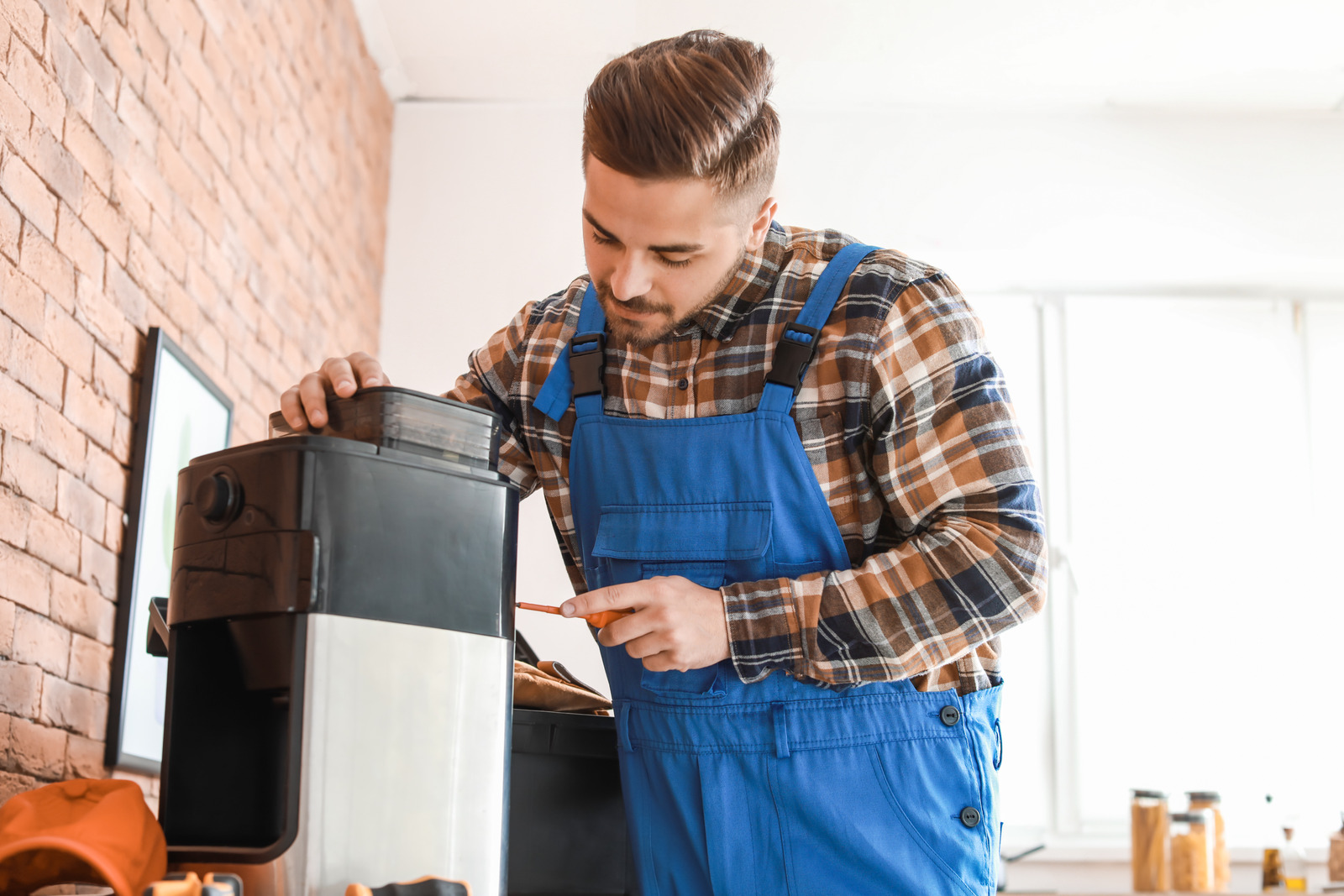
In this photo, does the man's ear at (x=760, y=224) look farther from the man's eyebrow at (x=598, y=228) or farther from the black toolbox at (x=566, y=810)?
the black toolbox at (x=566, y=810)

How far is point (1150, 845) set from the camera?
3123 millimetres

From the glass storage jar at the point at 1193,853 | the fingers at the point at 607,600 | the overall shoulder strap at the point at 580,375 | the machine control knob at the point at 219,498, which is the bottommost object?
the glass storage jar at the point at 1193,853

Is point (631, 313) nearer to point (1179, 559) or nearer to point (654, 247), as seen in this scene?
point (654, 247)

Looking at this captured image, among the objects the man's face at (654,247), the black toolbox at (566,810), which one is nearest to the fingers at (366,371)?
the man's face at (654,247)

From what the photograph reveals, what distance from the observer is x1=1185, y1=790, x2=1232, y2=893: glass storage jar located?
310cm

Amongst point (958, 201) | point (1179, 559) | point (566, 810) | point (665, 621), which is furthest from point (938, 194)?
point (665, 621)

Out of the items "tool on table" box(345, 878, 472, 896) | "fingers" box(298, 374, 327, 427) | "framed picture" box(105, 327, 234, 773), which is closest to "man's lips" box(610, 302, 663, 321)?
"fingers" box(298, 374, 327, 427)

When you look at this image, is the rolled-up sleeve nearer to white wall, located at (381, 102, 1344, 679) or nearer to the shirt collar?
the shirt collar

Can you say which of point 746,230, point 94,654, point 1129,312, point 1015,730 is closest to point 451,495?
point 746,230

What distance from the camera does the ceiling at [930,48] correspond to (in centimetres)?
330

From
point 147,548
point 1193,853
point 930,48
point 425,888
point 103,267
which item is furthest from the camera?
point 930,48

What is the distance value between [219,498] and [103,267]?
3.47 ft

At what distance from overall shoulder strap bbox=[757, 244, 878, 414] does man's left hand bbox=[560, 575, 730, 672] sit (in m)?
0.22

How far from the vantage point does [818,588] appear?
1.17 meters
